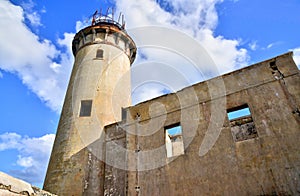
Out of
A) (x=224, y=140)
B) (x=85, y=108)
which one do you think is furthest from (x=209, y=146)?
(x=85, y=108)

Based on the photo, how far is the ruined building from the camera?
801 centimetres

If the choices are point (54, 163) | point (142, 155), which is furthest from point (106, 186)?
point (54, 163)

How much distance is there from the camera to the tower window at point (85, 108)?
1348cm

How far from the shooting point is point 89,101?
45.7ft

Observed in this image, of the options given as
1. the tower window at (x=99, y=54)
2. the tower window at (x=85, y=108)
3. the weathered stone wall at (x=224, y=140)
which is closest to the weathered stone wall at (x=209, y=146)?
the weathered stone wall at (x=224, y=140)

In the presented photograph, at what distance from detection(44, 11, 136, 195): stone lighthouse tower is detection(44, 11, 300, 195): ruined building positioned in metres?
0.06

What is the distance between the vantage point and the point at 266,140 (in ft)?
27.2

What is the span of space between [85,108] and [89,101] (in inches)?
21.4

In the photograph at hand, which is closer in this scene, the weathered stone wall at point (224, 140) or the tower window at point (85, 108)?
the weathered stone wall at point (224, 140)

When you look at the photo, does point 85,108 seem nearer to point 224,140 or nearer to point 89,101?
point 89,101

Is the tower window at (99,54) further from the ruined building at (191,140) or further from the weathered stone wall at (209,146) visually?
the weathered stone wall at (209,146)

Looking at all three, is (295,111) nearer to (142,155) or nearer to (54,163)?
(142,155)

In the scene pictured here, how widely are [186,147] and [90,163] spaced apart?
18.2ft

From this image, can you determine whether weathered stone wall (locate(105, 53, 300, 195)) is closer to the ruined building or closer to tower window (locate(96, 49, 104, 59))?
the ruined building
